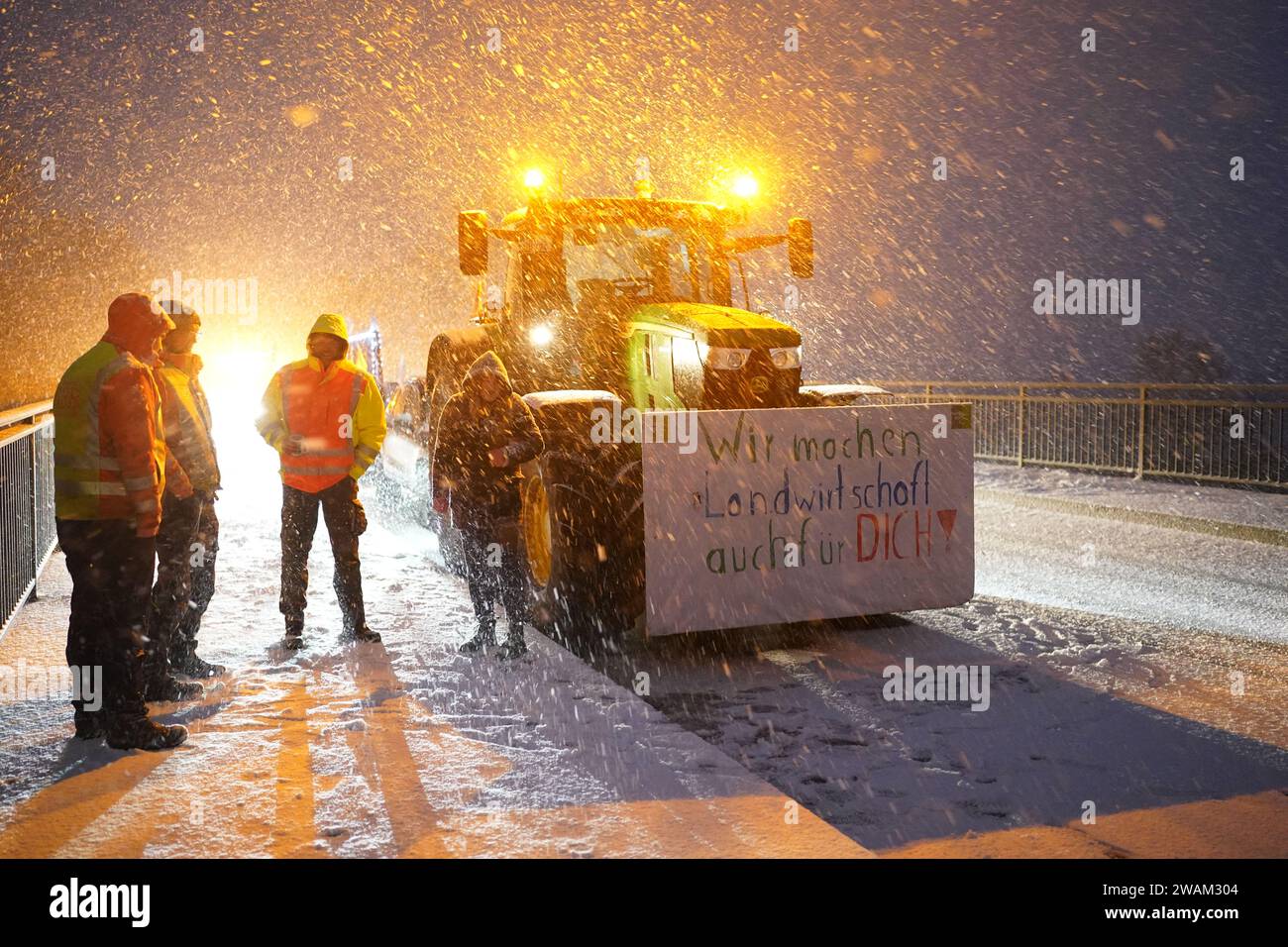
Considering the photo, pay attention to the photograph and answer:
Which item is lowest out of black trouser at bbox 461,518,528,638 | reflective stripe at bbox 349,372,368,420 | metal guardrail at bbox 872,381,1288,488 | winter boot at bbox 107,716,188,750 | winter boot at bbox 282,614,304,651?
winter boot at bbox 107,716,188,750

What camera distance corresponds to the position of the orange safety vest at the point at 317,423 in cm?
706

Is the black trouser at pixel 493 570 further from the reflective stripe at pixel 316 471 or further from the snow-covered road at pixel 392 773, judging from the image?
the reflective stripe at pixel 316 471

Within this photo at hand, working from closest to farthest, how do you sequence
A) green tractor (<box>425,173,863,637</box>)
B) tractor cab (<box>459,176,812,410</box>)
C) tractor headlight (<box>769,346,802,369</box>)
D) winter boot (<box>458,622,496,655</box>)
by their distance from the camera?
winter boot (<box>458,622,496,655</box>) → green tractor (<box>425,173,863,637</box>) → tractor headlight (<box>769,346,802,369</box>) → tractor cab (<box>459,176,812,410</box>)

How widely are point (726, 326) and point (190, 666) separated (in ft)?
12.8

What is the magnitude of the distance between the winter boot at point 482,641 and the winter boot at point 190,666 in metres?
1.34

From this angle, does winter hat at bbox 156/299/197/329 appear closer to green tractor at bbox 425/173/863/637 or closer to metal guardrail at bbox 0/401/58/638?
metal guardrail at bbox 0/401/58/638

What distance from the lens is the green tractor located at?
716 cm

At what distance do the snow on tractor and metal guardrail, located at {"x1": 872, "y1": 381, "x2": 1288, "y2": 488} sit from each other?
6.08m

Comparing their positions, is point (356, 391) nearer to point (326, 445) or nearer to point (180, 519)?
point (326, 445)

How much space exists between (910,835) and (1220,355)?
2982 inches

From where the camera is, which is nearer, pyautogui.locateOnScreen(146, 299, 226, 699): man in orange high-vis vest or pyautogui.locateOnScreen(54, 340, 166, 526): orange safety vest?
pyautogui.locateOnScreen(54, 340, 166, 526): orange safety vest

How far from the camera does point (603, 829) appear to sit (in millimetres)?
3965

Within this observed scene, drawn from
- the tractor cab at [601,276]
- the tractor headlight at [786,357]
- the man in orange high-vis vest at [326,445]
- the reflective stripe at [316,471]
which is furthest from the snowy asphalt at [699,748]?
the tractor cab at [601,276]

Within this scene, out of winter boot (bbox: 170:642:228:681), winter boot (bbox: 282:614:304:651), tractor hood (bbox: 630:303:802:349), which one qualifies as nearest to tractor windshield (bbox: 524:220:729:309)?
tractor hood (bbox: 630:303:802:349)
